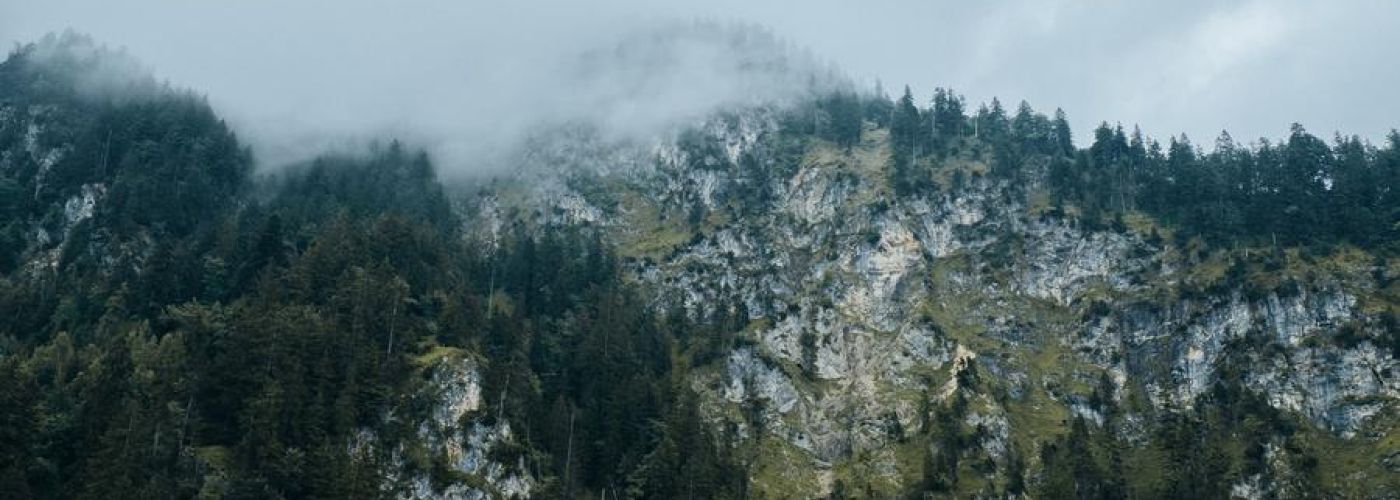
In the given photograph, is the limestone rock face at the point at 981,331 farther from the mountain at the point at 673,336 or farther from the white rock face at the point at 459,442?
the white rock face at the point at 459,442

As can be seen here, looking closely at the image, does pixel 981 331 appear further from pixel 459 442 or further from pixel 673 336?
pixel 459 442

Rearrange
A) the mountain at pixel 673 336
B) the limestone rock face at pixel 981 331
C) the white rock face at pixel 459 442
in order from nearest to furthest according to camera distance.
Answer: the mountain at pixel 673 336 < the white rock face at pixel 459 442 < the limestone rock face at pixel 981 331

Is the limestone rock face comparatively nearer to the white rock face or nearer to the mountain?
the mountain

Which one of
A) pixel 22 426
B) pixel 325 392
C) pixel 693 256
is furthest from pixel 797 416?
pixel 22 426

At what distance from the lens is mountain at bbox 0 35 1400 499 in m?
116

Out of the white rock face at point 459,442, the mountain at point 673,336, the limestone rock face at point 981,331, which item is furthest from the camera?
the limestone rock face at point 981,331

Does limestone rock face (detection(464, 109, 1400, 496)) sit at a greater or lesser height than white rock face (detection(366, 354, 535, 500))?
greater

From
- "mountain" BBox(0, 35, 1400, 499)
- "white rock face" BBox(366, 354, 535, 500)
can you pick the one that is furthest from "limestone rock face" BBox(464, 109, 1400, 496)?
"white rock face" BBox(366, 354, 535, 500)

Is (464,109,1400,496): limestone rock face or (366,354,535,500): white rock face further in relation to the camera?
(464,109,1400,496): limestone rock face

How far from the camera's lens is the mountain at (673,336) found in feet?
380

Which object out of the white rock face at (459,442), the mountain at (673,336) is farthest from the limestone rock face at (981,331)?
the white rock face at (459,442)

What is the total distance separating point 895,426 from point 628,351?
41.8 meters

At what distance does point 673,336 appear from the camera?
16950cm

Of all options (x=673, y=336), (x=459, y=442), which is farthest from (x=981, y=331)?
(x=459, y=442)
